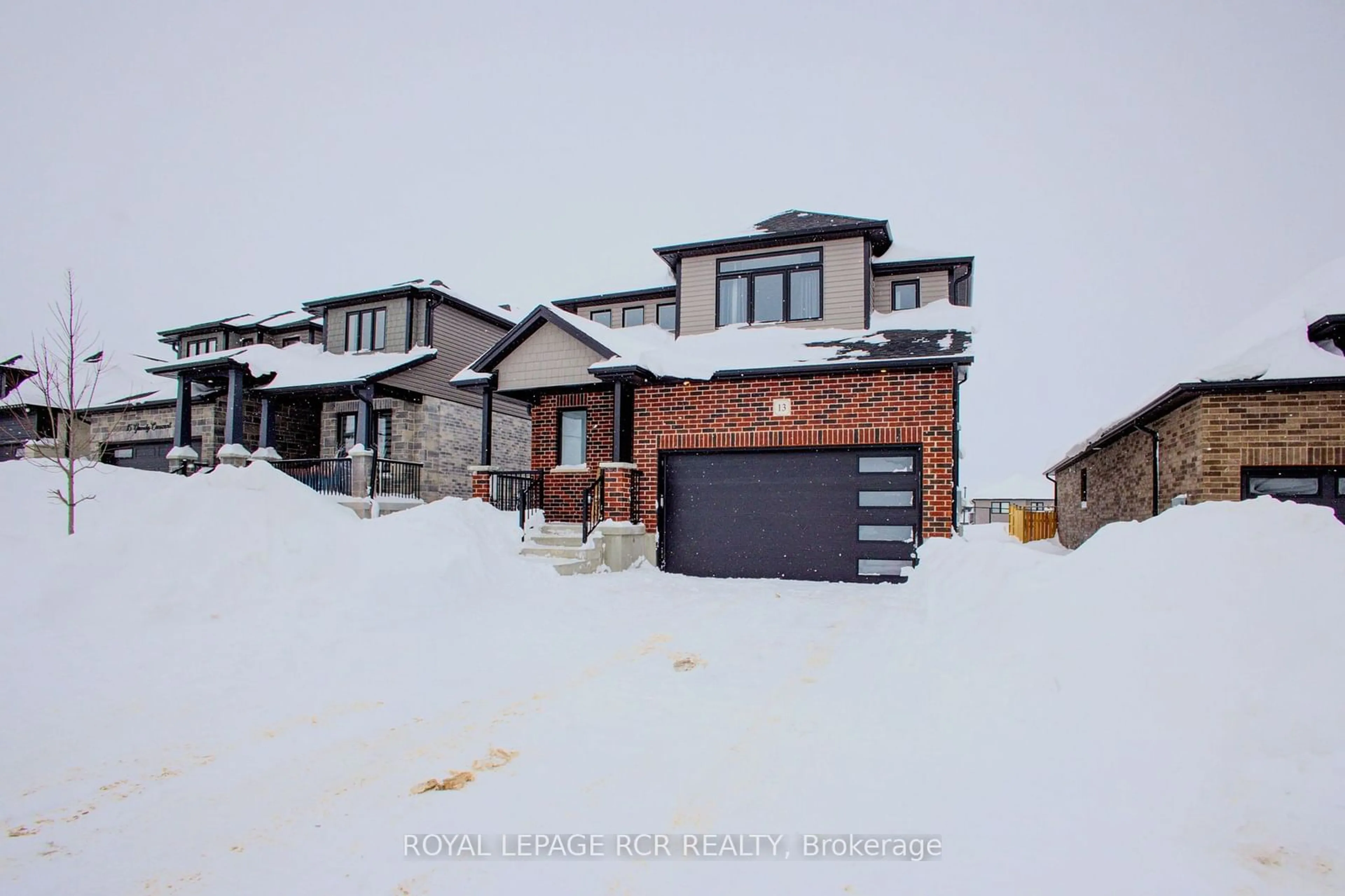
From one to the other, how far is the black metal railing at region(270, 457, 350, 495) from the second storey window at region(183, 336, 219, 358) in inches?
364

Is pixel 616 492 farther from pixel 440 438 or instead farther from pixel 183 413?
pixel 183 413

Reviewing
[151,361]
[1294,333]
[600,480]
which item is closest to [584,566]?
[600,480]

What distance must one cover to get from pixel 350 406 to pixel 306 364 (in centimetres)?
205

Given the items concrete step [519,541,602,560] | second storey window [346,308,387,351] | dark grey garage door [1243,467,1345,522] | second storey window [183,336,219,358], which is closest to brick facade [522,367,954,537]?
concrete step [519,541,602,560]

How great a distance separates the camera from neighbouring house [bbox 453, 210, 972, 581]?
11117 mm

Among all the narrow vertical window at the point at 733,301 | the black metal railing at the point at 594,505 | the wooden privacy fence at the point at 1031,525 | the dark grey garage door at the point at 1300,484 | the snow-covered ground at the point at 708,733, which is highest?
the narrow vertical window at the point at 733,301

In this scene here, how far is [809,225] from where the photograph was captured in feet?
Answer: 46.8

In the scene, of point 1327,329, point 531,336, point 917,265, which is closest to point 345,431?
point 531,336

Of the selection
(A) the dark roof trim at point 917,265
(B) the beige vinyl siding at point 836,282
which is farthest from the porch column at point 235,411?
(A) the dark roof trim at point 917,265

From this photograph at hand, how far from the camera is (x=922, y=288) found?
15.5 meters

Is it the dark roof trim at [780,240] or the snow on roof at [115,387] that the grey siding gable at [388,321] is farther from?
the dark roof trim at [780,240]

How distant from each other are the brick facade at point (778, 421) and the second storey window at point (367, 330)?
9718 mm

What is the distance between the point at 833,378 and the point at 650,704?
838 centimetres

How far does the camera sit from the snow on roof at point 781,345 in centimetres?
1152
